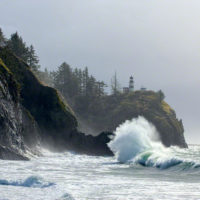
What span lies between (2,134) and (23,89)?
976 inches

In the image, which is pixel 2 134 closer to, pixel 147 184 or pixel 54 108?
pixel 147 184

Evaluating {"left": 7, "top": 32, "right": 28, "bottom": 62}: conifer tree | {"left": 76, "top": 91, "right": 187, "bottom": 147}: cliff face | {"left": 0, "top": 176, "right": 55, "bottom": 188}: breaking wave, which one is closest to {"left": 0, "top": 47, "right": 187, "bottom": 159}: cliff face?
{"left": 76, "top": 91, "right": 187, "bottom": 147}: cliff face

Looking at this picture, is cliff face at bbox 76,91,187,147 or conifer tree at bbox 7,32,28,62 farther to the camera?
cliff face at bbox 76,91,187,147

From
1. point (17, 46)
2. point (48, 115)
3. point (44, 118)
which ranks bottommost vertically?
point (44, 118)

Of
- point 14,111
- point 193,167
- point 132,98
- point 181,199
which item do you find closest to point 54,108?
point 14,111

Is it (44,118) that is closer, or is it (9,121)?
(9,121)

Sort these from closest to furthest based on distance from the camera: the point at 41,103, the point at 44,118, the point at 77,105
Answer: the point at 44,118, the point at 41,103, the point at 77,105

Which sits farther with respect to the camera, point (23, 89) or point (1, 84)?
point (23, 89)

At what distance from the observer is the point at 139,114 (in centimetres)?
11031

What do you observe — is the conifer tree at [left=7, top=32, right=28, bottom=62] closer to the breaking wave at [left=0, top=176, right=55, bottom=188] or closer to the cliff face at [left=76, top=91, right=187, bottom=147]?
the cliff face at [left=76, top=91, right=187, bottom=147]

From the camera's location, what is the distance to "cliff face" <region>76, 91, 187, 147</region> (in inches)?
4247

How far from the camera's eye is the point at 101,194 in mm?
15297

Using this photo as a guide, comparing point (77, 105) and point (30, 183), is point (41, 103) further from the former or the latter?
Answer: point (77, 105)

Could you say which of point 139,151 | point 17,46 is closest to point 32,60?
point 17,46
